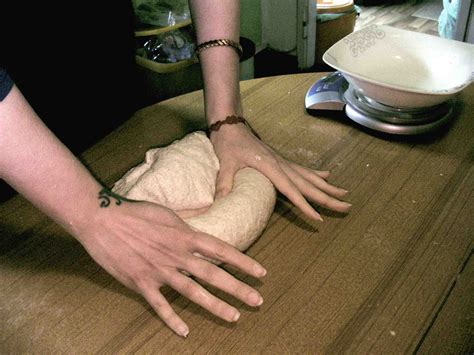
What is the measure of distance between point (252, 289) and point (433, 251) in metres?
0.33

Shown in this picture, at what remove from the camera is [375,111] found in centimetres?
105

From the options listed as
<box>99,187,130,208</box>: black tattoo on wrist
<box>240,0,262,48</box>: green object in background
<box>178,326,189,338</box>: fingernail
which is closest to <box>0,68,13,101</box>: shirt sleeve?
<box>99,187,130,208</box>: black tattoo on wrist

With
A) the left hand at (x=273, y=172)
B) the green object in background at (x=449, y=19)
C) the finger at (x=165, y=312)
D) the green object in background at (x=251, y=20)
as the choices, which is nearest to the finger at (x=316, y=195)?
the left hand at (x=273, y=172)

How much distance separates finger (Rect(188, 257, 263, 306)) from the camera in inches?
26.1

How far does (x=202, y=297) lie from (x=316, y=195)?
12.3 inches

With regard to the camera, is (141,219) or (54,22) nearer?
(141,219)

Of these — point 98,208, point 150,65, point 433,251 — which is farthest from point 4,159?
point 150,65

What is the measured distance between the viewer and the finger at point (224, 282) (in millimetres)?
663

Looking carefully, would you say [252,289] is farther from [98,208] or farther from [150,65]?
[150,65]

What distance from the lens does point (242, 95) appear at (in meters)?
1.23

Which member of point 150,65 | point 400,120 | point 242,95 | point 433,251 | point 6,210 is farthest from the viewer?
point 150,65

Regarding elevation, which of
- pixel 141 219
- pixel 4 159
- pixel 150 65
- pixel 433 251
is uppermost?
pixel 4 159

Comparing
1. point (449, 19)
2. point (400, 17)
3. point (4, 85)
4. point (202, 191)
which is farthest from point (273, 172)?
point (400, 17)

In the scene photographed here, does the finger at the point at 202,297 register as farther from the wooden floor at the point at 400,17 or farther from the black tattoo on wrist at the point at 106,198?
the wooden floor at the point at 400,17
